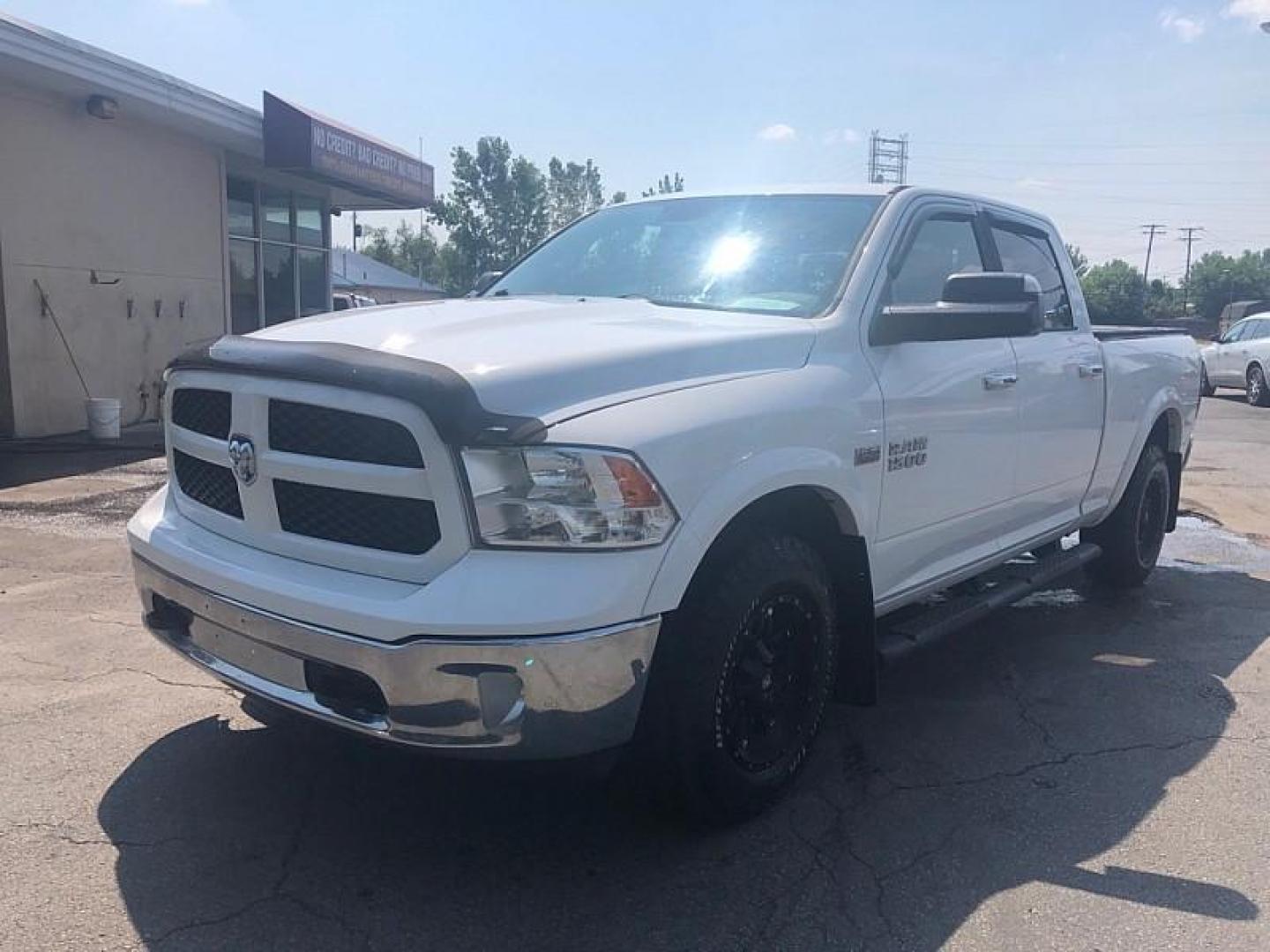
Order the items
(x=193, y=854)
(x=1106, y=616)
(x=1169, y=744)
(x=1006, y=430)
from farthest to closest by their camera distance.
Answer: (x=1106, y=616)
(x=1006, y=430)
(x=1169, y=744)
(x=193, y=854)

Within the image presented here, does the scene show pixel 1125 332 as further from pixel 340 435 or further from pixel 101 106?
pixel 101 106

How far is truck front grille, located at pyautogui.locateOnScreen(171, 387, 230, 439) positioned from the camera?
3.28m

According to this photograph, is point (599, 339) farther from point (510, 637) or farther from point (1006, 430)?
point (1006, 430)

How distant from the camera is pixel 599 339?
10.5 ft

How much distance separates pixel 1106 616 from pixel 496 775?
378 cm

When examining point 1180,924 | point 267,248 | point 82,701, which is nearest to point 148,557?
point 82,701

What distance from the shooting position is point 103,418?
39.1ft

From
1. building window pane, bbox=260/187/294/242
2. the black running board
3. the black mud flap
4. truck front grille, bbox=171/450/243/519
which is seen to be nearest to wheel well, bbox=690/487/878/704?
the black mud flap

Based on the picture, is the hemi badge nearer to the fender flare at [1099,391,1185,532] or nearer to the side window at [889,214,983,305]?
the side window at [889,214,983,305]

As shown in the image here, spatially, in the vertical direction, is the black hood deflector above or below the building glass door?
below

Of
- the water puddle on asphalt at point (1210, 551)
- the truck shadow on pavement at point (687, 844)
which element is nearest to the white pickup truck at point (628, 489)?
the truck shadow on pavement at point (687, 844)

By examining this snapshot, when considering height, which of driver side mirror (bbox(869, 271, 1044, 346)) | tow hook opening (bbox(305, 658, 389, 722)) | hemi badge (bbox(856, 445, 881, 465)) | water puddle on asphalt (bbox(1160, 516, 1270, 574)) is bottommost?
water puddle on asphalt (bbox(1160, 516, 1270, 574))

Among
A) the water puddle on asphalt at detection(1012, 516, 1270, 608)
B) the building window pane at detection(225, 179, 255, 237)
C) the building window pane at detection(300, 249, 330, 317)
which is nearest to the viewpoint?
the water puddle on asphalt at detection(1012, 516, 1270, 608)

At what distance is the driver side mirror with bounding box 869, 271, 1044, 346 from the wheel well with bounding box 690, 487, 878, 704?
2.11 feet
